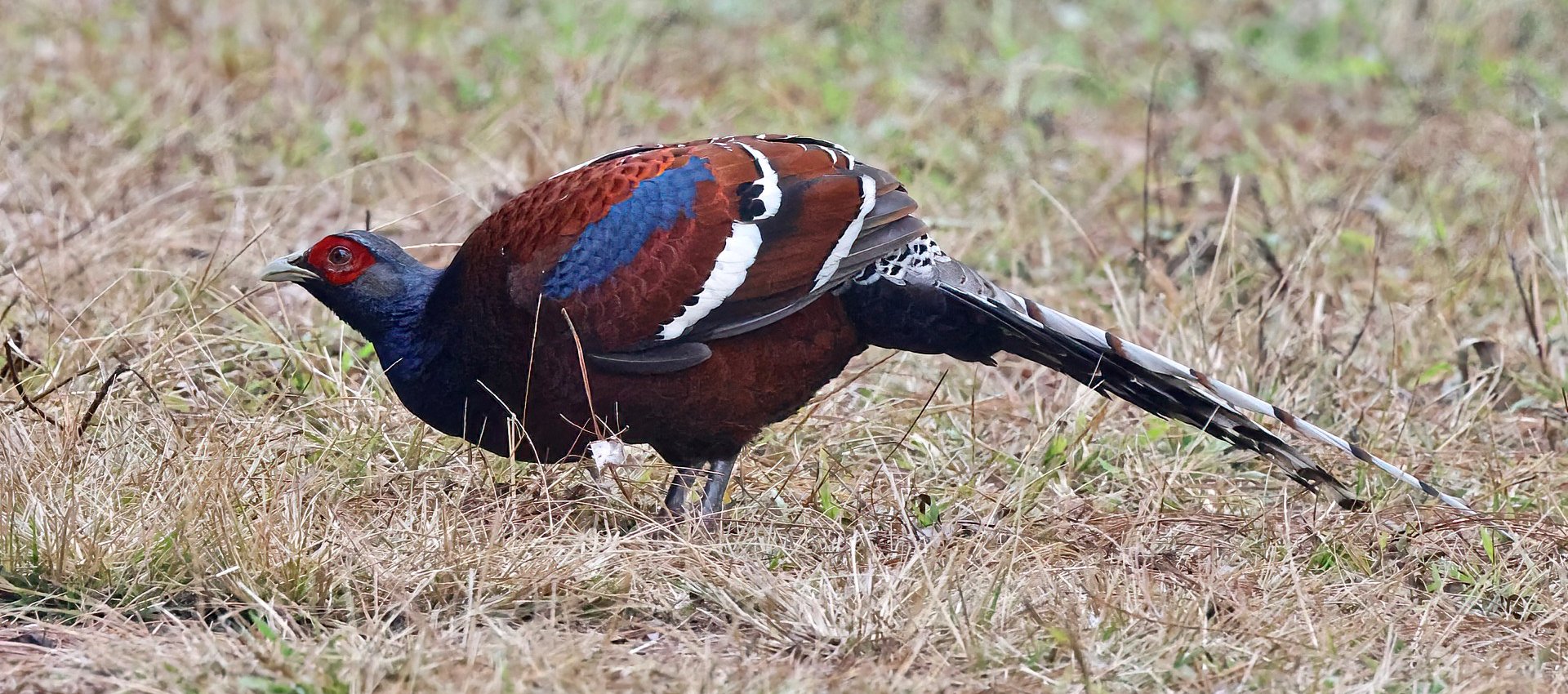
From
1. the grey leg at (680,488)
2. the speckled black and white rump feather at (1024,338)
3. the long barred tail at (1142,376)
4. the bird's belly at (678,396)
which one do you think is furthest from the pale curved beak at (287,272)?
the long barred tail at (1142,376)

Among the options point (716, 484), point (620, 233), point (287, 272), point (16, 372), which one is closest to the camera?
point (620, 233)

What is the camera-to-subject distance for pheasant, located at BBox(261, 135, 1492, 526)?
3773 millimetres

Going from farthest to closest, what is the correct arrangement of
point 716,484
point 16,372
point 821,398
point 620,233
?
point 821,398 → point 16,372 → point 716,484 → point 620,233

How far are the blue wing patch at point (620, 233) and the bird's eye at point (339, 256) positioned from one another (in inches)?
21.1

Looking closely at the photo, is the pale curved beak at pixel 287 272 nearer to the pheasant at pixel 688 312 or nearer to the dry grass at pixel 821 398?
the pheasant at pixel 688 312

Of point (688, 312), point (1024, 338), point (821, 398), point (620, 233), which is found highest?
point (620, 233)

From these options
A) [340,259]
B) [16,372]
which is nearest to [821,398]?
[340,259]

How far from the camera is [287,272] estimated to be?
3.91 meters

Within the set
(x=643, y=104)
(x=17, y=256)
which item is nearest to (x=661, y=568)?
(x=17, y=256)

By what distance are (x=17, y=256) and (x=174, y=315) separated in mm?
997

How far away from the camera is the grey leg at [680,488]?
13.1ft

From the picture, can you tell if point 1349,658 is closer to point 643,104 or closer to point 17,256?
point 17,256

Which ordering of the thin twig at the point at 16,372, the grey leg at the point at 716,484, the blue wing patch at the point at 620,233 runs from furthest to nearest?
the grey leg at the point at 716,484 < the thin twig at the point at 16,372 < the blue wing patch at the point at 620,233

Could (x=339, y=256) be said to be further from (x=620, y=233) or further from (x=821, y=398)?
(x=821, y=398)
